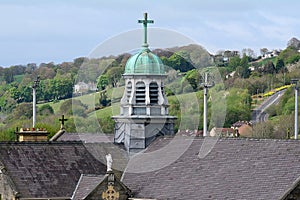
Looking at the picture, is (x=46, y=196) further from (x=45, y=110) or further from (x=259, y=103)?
(x=259, y=103)

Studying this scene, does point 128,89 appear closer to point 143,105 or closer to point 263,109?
point 143,105

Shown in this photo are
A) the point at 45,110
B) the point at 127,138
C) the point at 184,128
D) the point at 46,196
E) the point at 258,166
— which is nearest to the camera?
the point at 258,166

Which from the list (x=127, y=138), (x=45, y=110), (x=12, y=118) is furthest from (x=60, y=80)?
(x=127, y=138)

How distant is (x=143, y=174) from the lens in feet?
159

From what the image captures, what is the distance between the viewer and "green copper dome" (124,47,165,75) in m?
52.1

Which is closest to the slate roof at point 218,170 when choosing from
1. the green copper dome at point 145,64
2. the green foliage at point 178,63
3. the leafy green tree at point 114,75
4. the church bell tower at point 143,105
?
the church bell tower at point 143,105

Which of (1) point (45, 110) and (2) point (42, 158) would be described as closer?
(2) point (42, 158)

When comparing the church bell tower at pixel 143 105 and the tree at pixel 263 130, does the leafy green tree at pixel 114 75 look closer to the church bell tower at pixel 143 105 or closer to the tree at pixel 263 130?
the church bell tower at pixel 143 105

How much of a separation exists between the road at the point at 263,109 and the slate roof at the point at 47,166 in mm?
95175

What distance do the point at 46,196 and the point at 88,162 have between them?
3.29 m

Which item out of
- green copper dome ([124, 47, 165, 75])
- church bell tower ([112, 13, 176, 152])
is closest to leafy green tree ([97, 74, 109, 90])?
green copper dome ([124, 47, 165, 75])

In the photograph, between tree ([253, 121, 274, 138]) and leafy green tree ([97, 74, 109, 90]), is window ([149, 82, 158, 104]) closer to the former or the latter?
leafy green tree ([97, 74, 109, 90])

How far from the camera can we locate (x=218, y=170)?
1780 inches

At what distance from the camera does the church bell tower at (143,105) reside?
2039 inches
